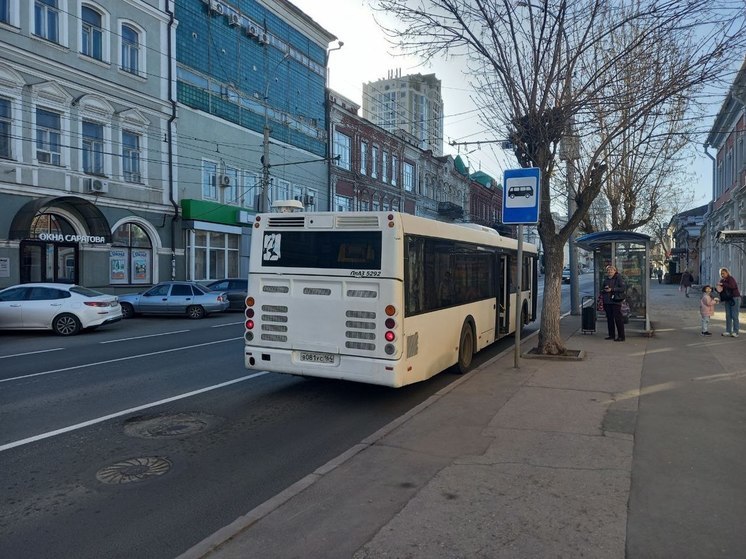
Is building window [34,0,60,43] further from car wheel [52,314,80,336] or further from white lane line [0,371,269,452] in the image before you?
white lane line [0,371,269,452]

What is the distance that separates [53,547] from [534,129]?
10.1 metres

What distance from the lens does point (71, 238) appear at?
2198cm

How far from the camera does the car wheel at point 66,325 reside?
16219mm

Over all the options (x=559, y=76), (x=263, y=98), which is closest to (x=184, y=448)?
(x=559, y=76)

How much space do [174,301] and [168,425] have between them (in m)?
15.4

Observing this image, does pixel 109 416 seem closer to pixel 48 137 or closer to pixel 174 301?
pixel 174 301

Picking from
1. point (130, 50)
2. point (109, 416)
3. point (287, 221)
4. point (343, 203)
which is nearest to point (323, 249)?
point (287, 221)

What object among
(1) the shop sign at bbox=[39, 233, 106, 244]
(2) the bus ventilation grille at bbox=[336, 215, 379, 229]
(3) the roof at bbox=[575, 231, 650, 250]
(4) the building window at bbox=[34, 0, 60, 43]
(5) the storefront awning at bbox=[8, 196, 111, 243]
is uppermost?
(4) the building window at bbox=[34, 0, 60, 43]

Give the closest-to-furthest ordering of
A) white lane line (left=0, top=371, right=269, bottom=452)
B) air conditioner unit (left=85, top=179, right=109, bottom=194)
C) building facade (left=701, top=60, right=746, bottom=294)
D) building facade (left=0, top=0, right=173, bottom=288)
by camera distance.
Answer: white lane line (left=0, top=371, right=269, bottom=452) → building facade (left=0, top=0, right=173, bottom=288) → air conditioner unit (left=85, top=179, right=109, bottom=194) → building facade (left=701, top=60, right=746, bottom=294)

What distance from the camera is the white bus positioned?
7500mm

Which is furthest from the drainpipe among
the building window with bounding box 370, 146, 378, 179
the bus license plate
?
the bus license plate

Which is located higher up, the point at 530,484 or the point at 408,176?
the point at 408,176

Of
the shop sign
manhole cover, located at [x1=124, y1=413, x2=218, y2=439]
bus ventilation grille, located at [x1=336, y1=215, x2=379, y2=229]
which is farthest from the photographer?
the shop sign

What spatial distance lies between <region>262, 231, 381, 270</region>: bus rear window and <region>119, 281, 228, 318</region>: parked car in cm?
1426
